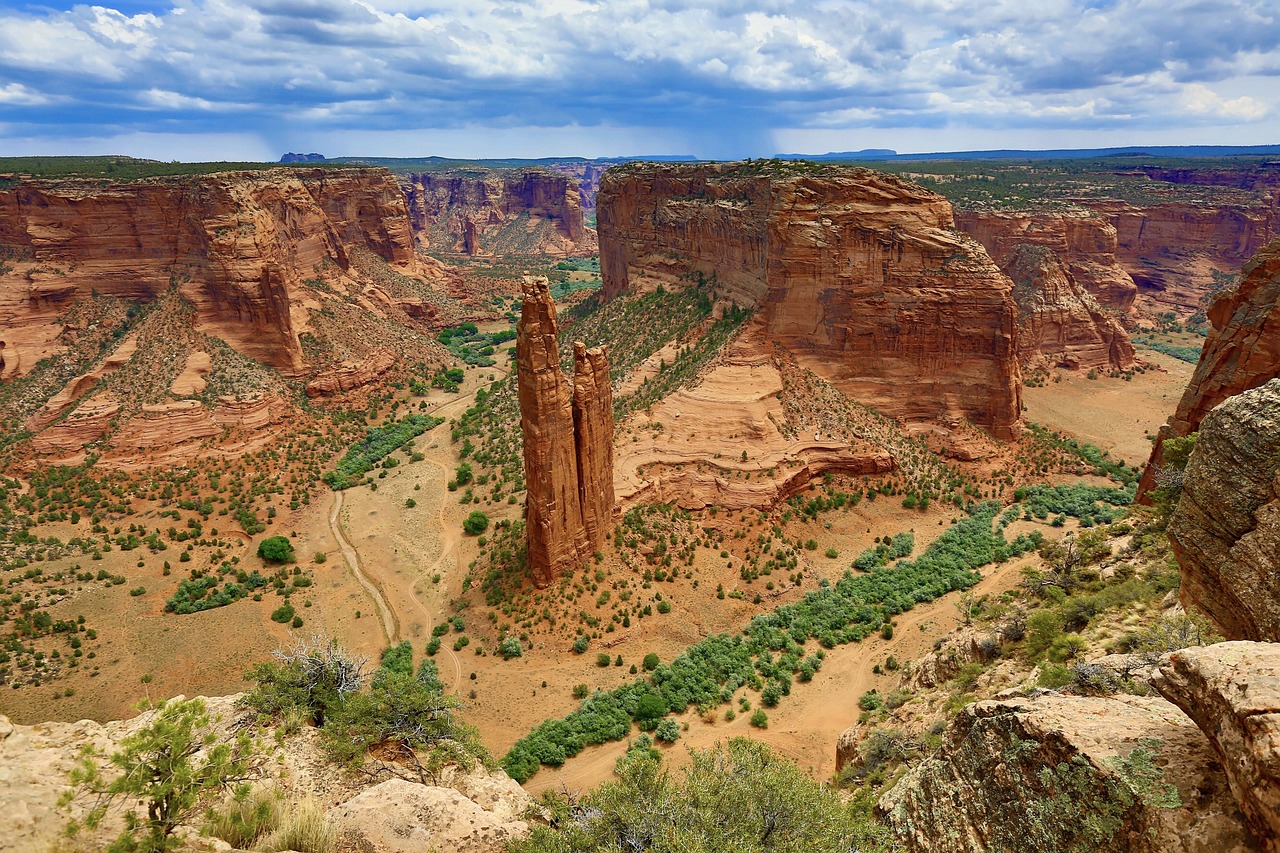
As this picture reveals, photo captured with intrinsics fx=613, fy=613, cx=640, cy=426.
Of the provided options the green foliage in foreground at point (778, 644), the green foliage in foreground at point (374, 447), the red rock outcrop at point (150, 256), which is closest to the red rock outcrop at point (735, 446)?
the green foliage in foreground at point (778, 644)

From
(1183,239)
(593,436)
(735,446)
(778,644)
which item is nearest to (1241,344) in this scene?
(778,644)

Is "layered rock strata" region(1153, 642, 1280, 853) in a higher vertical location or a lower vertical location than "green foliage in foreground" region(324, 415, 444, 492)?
higher

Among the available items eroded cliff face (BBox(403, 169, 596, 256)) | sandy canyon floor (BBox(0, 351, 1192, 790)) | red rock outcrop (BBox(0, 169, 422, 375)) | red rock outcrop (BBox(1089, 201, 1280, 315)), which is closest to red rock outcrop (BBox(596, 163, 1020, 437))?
sandy canyon floor (BBox(0, 351, 1192, 790))

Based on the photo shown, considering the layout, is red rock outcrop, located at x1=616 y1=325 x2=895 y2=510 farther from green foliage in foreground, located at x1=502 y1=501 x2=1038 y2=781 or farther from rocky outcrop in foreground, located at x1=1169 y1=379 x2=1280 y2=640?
rocky outcrop in foreground, located at x1=1169 y1=379 x2=1280 y2=640

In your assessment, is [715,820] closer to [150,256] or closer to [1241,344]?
[1241,344]

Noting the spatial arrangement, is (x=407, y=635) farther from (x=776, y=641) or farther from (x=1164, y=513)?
(x=1164, y=513)

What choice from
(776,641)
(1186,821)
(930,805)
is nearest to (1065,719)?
(1186,821)
